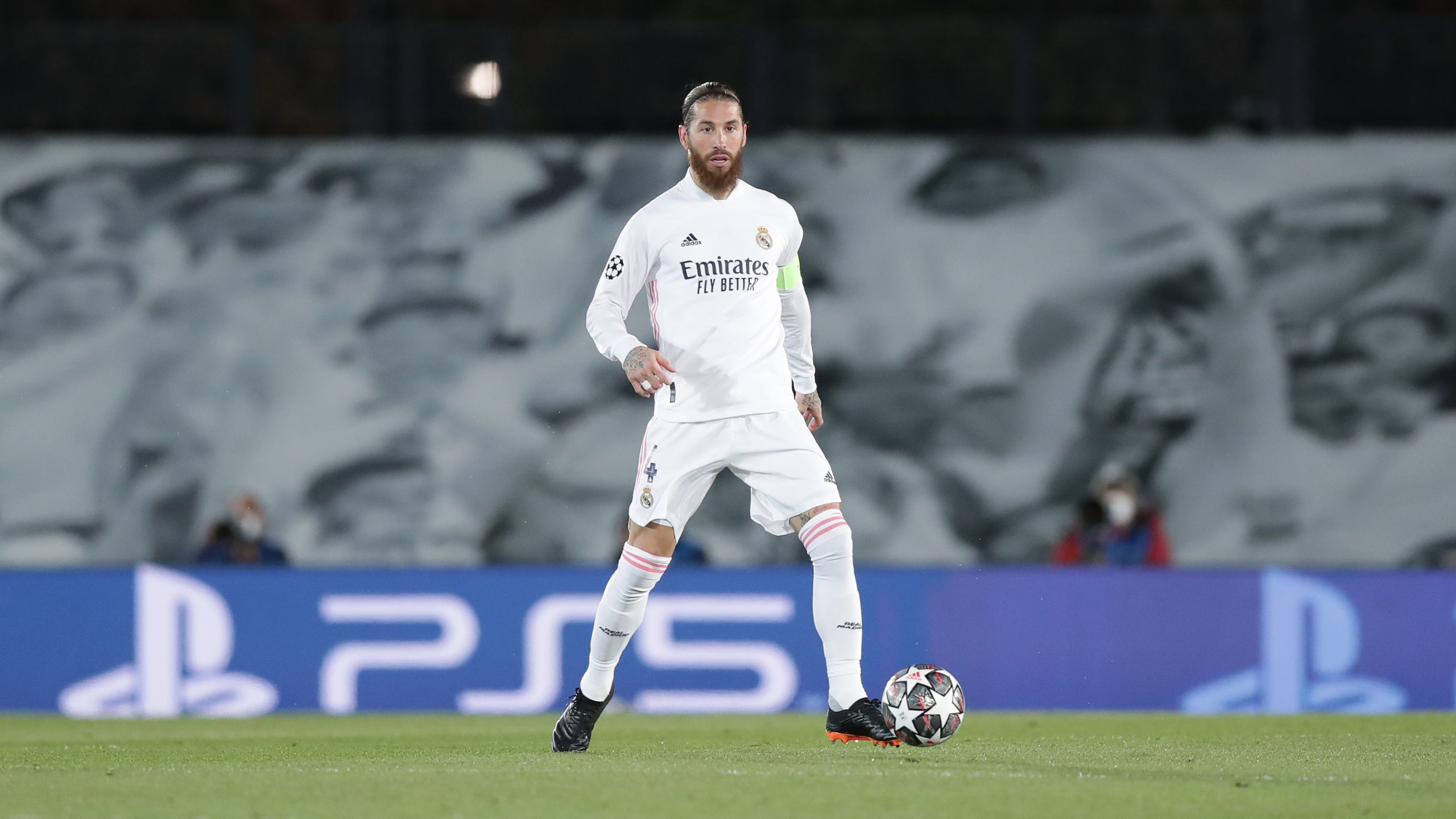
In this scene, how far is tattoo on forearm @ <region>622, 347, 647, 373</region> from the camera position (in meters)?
6.60

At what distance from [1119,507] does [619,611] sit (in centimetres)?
854

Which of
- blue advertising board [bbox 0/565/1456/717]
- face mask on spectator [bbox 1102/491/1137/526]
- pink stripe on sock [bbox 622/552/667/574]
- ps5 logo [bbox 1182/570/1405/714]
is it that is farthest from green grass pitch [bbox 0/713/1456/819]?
face mask on spectator [bbox 1102/491/1137/526]

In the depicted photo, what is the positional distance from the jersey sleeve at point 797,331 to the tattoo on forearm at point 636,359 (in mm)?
695

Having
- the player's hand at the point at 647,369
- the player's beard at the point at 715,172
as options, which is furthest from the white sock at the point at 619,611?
the player's beard at the point at 715,172

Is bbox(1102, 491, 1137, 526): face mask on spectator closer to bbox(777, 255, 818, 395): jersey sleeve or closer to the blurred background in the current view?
the blurred background

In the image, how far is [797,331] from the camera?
7.25m

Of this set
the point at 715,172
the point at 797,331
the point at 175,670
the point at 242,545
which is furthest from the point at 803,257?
the point at 715,172

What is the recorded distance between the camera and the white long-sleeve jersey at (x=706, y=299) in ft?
22.3

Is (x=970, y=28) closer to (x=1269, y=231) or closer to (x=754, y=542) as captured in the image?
(x=1269, y=231)

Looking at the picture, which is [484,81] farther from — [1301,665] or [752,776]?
[752,776]

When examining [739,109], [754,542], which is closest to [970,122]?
[754,542]

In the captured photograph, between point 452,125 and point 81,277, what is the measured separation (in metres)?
3.74

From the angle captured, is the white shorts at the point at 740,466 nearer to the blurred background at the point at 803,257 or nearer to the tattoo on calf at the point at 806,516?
the tattoo on calf at the point at 806,516

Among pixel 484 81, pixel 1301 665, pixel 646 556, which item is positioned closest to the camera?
pixel 646 556
